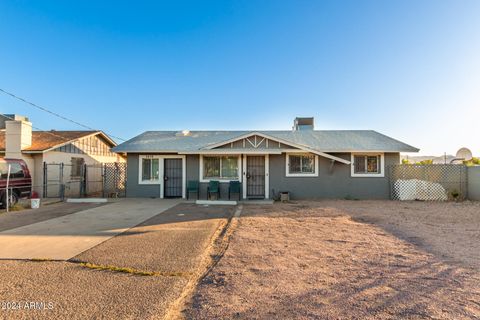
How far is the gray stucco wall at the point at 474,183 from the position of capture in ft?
38.2

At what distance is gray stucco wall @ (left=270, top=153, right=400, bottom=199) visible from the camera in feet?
40.8

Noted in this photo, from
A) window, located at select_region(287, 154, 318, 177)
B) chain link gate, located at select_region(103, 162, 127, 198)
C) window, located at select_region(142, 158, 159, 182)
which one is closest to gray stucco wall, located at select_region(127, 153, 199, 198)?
window, located at select_region(142, 158, 159, 182)

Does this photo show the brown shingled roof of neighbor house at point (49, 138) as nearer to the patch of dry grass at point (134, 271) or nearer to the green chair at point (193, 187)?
the green chair at point (193, 187)

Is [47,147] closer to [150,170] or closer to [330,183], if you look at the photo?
[150,170]

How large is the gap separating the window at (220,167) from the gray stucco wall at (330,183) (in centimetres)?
191

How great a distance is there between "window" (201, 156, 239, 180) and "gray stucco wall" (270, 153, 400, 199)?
1909mm

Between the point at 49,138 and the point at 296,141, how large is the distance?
15.2 metres

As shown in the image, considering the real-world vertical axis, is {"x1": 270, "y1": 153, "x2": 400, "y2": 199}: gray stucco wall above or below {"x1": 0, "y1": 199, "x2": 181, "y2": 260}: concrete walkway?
above

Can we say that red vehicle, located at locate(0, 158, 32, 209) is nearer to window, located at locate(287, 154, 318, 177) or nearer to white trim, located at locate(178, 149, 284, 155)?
white trim, located at locate(178, 149, 284, 155)

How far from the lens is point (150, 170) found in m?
13.1

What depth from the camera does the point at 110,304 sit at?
2773mm

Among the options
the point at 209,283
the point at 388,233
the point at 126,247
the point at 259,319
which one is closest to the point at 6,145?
the point at 126,247

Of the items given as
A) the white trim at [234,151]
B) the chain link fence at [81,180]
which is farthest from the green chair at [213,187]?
the chain link fence at [81,180]

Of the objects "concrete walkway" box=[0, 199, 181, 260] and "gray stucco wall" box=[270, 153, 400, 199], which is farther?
"gray stucco wall" box=[270, 153, 400, 199]
